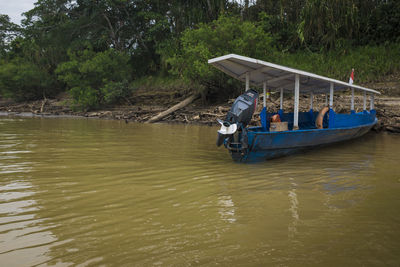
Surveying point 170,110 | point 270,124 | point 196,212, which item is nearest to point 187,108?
point 170,110

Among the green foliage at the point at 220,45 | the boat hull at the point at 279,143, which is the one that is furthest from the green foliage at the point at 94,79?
the boat hull at the point at 279,143

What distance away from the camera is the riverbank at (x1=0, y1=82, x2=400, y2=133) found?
13.6 metres

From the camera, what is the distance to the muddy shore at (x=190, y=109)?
1355 cm

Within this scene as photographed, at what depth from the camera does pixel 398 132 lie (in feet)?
38.6

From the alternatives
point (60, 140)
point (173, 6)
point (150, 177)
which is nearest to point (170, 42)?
point (173, 6)

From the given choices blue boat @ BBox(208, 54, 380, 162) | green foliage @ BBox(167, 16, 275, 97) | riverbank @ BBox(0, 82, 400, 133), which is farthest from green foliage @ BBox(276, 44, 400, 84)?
blue boat @ BBox(208, 54, 380, 162)

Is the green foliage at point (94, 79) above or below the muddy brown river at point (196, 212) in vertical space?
above

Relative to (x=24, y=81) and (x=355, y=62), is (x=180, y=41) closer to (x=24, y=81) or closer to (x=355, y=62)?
(x=355, y=62)

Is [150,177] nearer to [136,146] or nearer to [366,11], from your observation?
[136,146]

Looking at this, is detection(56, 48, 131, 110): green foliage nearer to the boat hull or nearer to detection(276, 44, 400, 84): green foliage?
detection(276, 44, 400, 84): green foliage

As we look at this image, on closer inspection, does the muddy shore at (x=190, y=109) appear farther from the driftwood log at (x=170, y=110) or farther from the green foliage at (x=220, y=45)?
the green foliage at (x=220, y=45)

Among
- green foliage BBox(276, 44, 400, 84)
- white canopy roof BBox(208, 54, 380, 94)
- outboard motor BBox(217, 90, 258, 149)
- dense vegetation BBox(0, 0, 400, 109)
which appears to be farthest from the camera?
dense vegetation BBox(0, 0, 400, 109)

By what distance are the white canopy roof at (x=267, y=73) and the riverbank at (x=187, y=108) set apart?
437 cm

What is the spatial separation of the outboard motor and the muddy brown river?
0.62 meters
